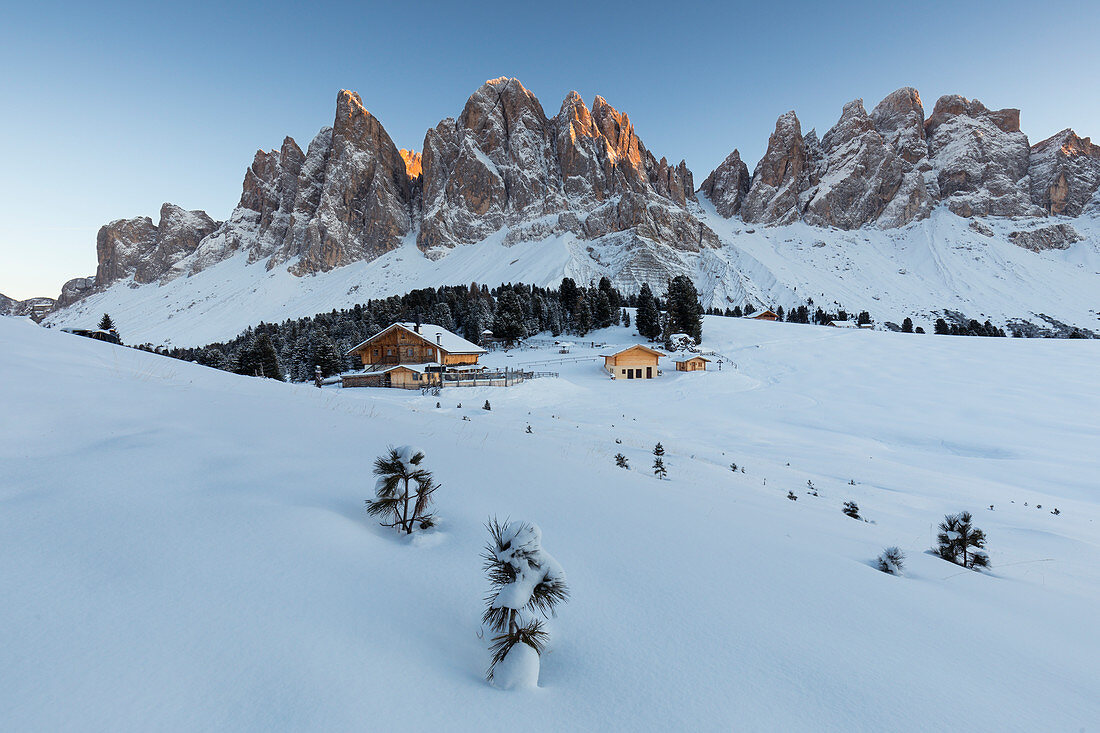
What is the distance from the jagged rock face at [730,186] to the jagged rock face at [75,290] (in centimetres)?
28411

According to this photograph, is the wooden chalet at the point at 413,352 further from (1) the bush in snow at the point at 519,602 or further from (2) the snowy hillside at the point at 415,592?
(1) the bush in snow at the point at 519,602

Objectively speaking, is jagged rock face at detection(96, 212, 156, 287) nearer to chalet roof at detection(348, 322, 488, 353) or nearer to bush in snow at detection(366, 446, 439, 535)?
chalet roof at detection(348, 322, 488, 353)

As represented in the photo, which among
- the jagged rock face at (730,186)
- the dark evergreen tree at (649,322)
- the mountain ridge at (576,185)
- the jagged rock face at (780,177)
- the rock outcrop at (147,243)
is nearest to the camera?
the dark evergreen tree at (649,322)

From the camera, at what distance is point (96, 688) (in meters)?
1.72

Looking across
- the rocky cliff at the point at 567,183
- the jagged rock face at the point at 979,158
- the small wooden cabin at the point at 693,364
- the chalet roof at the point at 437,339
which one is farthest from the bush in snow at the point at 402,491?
the jagged rock face at the point at 979,158

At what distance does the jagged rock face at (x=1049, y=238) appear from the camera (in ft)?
470

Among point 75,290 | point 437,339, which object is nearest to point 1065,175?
point 437,339

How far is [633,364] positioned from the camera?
138ft

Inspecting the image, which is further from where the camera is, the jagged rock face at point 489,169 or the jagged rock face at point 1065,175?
the jagged rock face at point 1065,175

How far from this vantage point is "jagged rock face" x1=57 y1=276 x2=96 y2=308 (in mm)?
188938

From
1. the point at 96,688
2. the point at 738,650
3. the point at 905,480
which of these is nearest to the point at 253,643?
the point at 96,688

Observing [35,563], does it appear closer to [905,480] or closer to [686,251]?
[905,480]

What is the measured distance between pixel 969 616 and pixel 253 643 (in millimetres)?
5311

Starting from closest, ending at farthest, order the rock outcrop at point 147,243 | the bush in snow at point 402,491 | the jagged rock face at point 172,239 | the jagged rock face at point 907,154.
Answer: the bush in snow at point 402,491 → the jagged rock face at point 907,154 → the jagged rock face at point 172,239 → the rock outcrop at point 147,243
